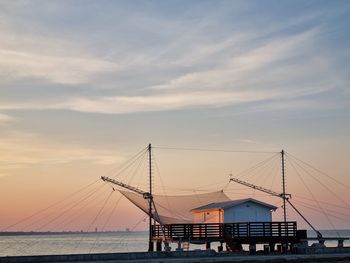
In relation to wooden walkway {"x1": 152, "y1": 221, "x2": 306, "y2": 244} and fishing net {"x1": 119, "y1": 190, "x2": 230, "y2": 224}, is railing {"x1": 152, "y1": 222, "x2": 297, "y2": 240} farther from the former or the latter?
fishing net {"x1": 119, "y1": 190, "x2": 230, "y2": 224}

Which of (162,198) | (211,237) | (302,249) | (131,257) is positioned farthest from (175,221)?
(131,257)

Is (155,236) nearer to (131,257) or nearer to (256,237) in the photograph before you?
(256,237)

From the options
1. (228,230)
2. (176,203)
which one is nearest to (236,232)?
(228,230)

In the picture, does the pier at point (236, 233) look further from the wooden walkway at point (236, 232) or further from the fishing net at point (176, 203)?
the fishing net at point (176, 203)

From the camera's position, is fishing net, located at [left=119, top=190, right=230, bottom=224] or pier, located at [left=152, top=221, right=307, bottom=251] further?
fishing net, located at [left=119, top=190, right=230, bottom=224]

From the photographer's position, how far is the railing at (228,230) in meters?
59.0

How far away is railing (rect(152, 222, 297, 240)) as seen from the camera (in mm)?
59000

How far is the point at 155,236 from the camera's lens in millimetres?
63188

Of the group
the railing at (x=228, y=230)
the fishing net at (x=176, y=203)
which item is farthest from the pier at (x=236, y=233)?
the fishing net at (x=176, y=203)

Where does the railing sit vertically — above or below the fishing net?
below

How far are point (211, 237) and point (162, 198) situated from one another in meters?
12.2

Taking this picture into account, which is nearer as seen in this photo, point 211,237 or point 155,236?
point 211,237

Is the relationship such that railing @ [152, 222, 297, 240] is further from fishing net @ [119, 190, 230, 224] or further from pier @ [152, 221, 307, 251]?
fishing net @ [119, 190, 230, 224]

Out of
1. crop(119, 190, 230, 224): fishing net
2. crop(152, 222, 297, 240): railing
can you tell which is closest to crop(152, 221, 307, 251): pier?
crop(152, 222, 297, 240): railing
